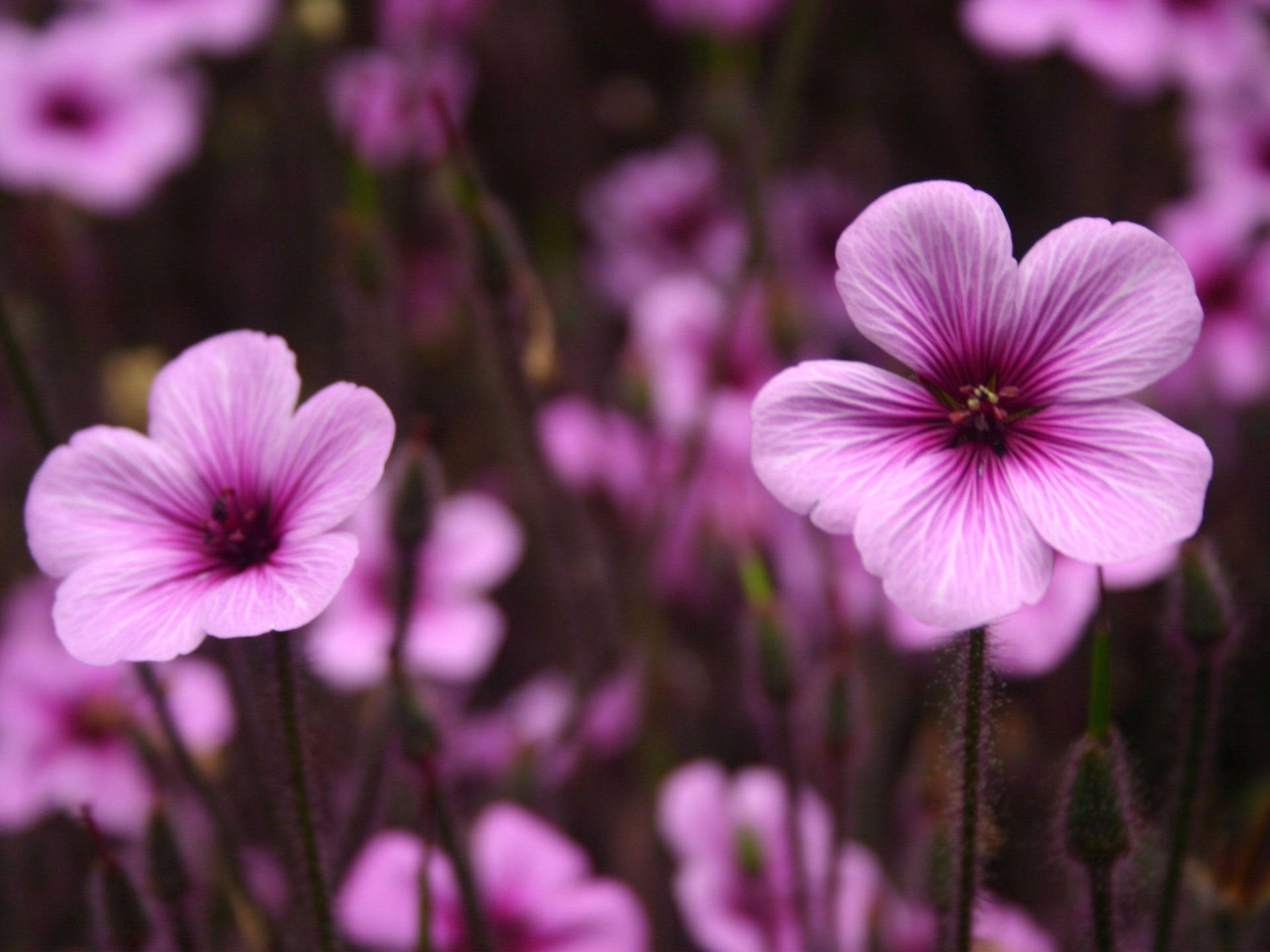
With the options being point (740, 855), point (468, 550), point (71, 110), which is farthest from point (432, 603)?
point (71, 110)

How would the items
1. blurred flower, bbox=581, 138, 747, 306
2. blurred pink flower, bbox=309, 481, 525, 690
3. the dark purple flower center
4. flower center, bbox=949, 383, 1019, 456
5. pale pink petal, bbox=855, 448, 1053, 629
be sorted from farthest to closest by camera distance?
blurred flower, bbox=581, 138, 747, 306, the dark purple flower center, blurred pink flower, bbox=309, 481, 525, 690, flower center, bbox=949, 383, 1019, 456, pale pink petal, bbox=855, 448, 1053, 629

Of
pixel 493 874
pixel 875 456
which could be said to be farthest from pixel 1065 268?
pixel 493 874

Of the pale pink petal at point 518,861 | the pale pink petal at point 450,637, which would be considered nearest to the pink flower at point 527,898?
the pale pink petal at point 518,861

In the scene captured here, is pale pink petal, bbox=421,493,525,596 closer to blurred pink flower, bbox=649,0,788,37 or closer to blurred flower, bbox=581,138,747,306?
blurred flower, bbox=581,138,747,306

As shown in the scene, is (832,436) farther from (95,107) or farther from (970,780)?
(95,107)

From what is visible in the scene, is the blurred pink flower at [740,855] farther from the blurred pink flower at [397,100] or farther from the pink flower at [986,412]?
the blurred pink flower at [397,100]

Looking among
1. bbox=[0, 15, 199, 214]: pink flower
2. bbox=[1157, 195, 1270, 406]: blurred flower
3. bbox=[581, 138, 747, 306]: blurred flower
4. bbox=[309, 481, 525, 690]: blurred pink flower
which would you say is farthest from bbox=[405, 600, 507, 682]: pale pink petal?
bbox=[1157, 195, 1270, 406]: blurred flower

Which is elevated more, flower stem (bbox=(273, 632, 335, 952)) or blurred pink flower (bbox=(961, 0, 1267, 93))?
blurred pink flower (bbox=(961, 0, 1267, 93))
